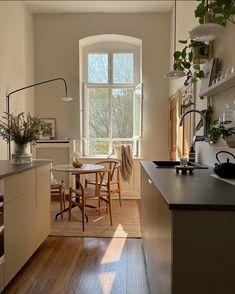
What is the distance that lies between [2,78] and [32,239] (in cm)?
268

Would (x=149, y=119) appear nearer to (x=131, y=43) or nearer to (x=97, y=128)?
(x=97, y=128)

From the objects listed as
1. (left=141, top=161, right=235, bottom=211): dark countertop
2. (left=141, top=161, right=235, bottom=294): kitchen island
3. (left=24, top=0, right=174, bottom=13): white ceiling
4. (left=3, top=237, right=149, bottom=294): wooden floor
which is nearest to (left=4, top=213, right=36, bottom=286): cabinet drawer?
(left=3, top=237, right=149, bottom=294): wooden floor

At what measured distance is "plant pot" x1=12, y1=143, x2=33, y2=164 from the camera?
9.10 feet

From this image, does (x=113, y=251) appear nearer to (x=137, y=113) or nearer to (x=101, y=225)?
(x=101, y=225)

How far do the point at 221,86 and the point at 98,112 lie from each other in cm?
392

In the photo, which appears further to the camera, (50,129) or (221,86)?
(50,129)

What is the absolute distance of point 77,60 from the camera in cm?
554

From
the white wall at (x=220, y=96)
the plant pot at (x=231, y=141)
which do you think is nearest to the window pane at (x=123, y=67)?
the white wall at (x=220, y=96)

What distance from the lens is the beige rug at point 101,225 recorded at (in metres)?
3.40

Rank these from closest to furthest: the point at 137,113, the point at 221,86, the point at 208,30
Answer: the point at 208,30 → the point at 221,86 → the point at 137,113

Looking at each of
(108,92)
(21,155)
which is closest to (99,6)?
(108,92)

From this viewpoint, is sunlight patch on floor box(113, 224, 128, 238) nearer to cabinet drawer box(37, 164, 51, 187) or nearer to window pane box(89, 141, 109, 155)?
cabinet drawer box(37, 164, 51, 187)

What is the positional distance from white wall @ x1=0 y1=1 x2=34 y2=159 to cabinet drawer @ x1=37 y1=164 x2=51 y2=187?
57.4 inches

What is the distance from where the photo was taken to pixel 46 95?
18.3 ft
